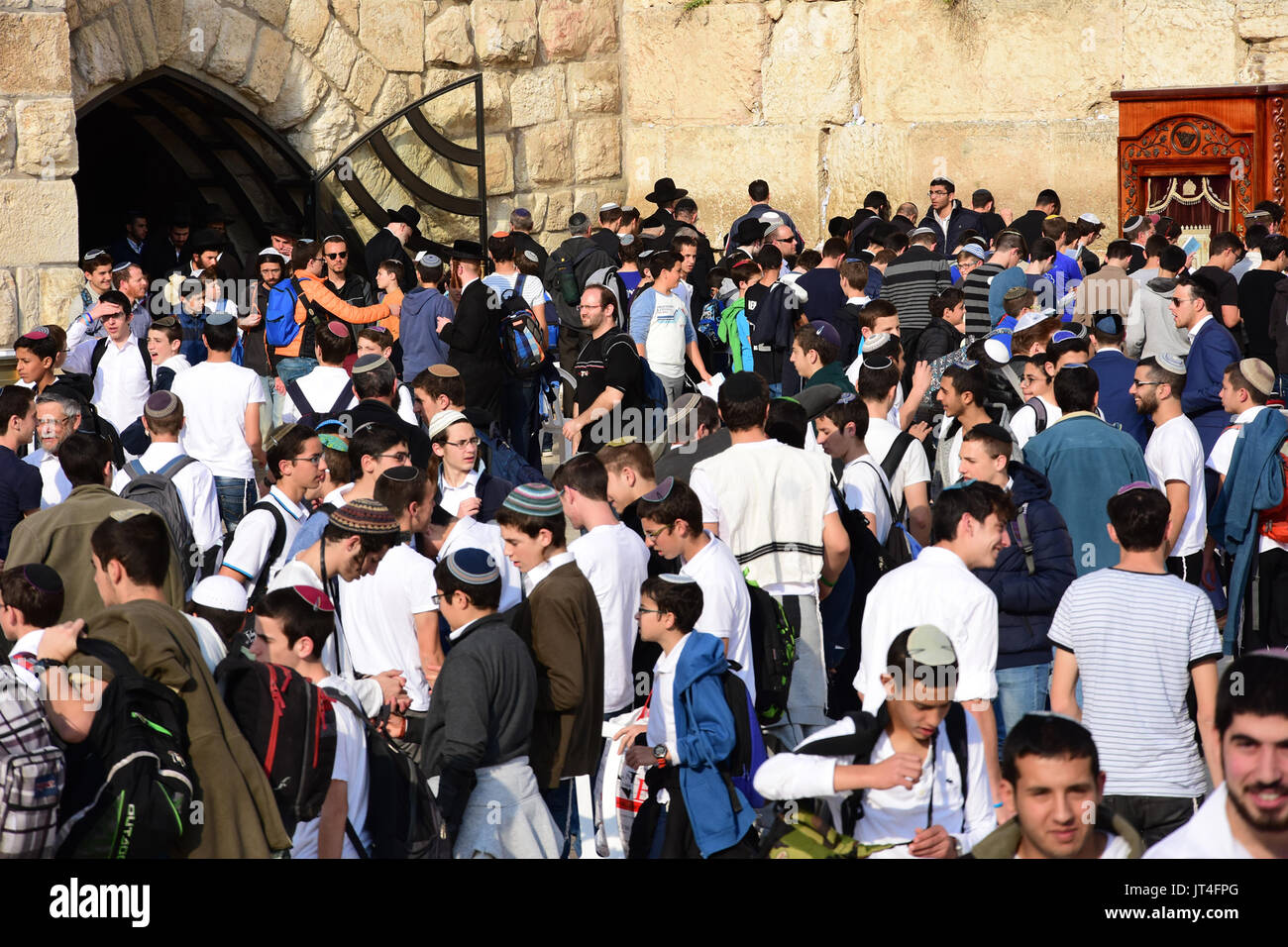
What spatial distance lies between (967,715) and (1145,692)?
0.72 m

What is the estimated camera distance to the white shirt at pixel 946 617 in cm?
455

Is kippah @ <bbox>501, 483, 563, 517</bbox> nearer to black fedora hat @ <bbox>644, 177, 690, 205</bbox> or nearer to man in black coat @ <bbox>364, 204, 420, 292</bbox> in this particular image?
man in black coat @ <bbox>364, 204, 420, 292</bbox>

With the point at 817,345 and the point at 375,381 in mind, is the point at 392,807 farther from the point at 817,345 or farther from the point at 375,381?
the point at 817,345

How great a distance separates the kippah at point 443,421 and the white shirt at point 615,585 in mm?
1155

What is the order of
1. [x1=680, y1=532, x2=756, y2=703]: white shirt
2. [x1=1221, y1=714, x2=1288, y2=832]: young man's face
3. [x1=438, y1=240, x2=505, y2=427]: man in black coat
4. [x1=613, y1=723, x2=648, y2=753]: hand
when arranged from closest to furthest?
1. [x1=1221, y1=714, x2=1288, y2=832]: young man's face
2. [x1=613, y1=723, x2=648, y2=753]: hand
3. [x1=680, y1=532, x2=756, y2=703]: white shirt
4. [x1=438, y1=240, x2=505, y2=427]: man in black coat

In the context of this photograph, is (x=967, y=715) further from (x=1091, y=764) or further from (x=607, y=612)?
(x=607, y=612)

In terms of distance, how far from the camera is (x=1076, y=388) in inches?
254

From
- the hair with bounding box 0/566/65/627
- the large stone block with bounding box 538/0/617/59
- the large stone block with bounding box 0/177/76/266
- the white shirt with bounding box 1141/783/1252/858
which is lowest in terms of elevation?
the white shirt with bounding box 1141/783/1252/858

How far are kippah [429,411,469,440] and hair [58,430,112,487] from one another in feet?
4.43

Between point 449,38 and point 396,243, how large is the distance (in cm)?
362

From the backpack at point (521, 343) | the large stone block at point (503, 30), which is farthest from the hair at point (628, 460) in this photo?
the large stone block at point (503, 30)

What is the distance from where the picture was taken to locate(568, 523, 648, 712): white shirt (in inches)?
211

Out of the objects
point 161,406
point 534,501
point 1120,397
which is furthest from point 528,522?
point 1120,397

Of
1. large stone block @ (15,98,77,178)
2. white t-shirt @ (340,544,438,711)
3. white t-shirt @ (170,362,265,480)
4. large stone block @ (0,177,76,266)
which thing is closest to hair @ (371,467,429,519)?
white t-shirt @ (340,544,438,711)
